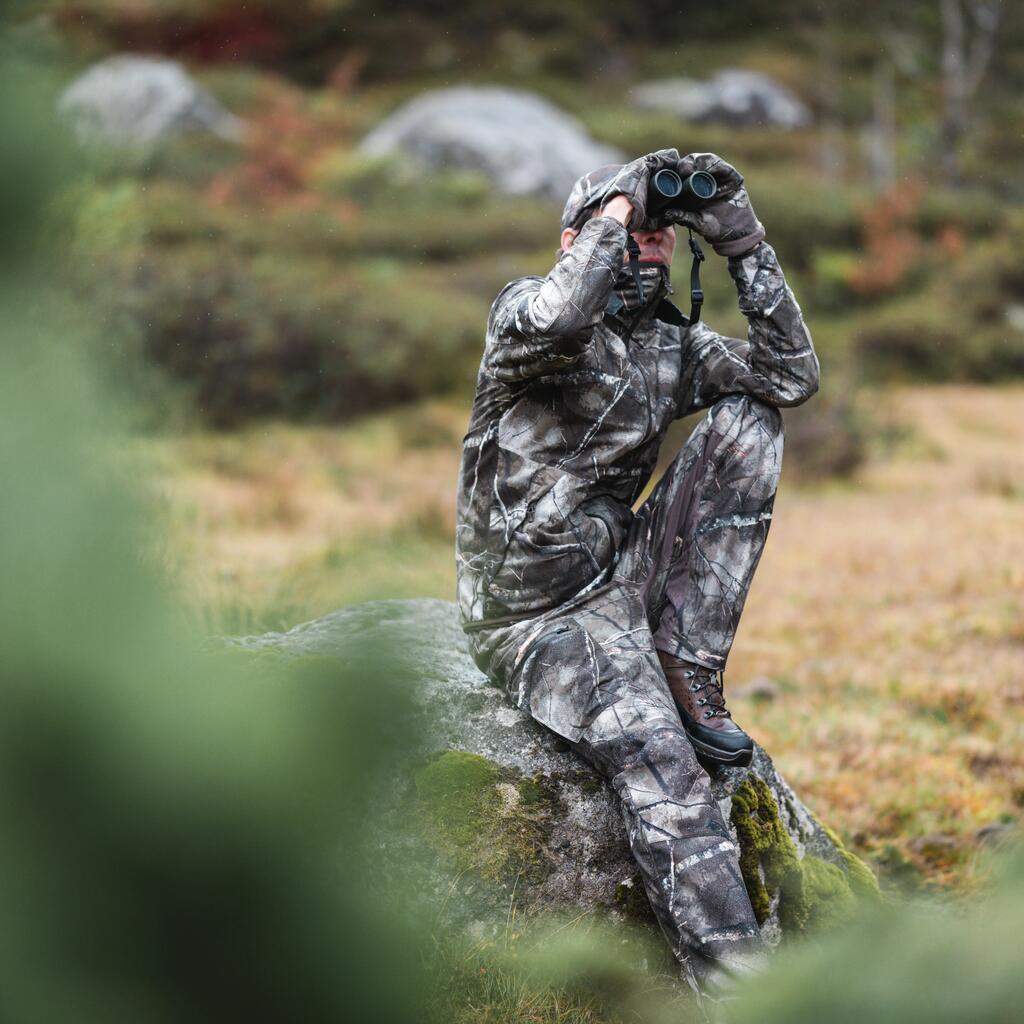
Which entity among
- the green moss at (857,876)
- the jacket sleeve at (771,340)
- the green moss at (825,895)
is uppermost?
the jacket sleeve at (771,340)

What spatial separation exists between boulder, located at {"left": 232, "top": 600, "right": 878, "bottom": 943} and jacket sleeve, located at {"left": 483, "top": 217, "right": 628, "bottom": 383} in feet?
2.13

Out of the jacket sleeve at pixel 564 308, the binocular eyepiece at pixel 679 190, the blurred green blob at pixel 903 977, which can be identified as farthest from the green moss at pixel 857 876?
the blurred green blob at pixel 903 977

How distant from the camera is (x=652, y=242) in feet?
9.97

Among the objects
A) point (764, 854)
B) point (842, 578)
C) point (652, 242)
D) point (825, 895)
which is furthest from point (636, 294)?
point (842, 578)

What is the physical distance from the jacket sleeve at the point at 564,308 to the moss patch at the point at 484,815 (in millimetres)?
933

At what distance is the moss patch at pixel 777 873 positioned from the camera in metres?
2.94

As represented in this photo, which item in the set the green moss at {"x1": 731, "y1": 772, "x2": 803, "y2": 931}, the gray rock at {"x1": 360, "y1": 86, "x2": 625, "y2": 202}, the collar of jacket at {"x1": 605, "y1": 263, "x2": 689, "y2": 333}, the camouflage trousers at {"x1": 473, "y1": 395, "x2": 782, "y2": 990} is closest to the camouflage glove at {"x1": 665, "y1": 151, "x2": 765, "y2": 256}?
the collar of jacket at {"x1": 605, "y1": 263, "x2": 689, "y2": 333}

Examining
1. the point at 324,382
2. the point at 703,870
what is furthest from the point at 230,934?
the point at 324,382

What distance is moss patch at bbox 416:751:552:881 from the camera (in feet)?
8.98

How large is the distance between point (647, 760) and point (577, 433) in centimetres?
84

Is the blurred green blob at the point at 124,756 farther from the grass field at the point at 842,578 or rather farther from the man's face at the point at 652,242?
the man's face at the point at 652,242

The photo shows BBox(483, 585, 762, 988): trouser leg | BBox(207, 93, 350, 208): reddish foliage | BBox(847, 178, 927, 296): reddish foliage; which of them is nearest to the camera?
BBox(483, 585, 762, 988): trouser leg

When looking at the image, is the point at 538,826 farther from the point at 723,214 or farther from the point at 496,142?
the point at 496,142

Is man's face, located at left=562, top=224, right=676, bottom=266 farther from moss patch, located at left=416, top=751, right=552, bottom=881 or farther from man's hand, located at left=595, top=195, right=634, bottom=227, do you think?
moss patch, located at left=416, top=751, right=552, bottom=881
